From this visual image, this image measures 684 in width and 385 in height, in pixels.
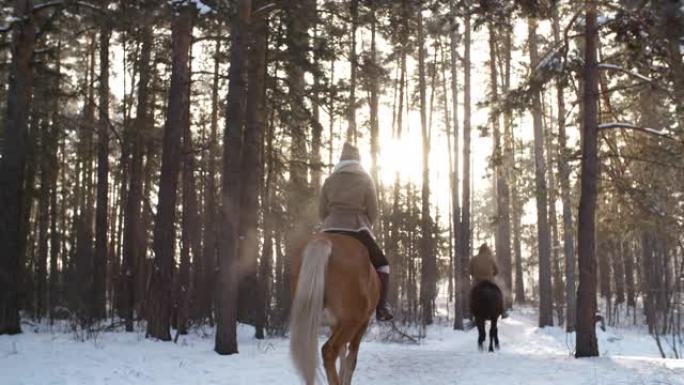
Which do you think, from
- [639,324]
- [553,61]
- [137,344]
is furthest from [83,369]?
[639,324]

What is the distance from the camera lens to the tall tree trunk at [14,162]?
12.1m

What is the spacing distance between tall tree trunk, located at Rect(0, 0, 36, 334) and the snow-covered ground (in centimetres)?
84

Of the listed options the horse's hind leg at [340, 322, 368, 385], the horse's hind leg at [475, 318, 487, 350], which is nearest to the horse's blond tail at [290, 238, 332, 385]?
the horse's hind leg at [340, 322, 368, 385]

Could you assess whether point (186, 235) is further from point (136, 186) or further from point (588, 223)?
point (588, 223)

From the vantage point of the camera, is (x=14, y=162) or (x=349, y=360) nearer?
(x=349, y=360)

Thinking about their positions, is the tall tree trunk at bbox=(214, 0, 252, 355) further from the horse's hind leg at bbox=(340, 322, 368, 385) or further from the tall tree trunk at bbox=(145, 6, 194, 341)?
the horse's hind leg at bbox=(340, 322, 368, 385)

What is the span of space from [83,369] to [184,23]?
689 centimetres

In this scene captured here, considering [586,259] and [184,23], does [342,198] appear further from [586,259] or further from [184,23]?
[184,23]

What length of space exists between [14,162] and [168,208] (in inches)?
127

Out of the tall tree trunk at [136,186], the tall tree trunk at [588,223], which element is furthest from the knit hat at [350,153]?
the tall tree trunk at [136,186]

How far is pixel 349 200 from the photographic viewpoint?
750 cm

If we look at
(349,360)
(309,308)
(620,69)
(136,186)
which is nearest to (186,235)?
(136,186)

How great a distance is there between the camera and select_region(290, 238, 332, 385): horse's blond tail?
20.0 feet

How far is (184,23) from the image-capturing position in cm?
1210
